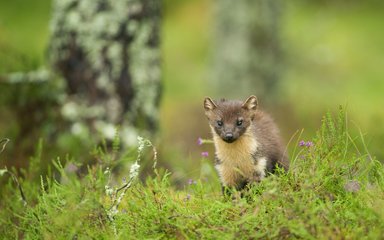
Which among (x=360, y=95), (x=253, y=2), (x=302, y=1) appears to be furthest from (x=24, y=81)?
(x=302, y=1)

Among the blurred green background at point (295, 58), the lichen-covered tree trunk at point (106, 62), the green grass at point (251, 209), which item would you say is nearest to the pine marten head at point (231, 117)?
the green grass at point (251, 209)

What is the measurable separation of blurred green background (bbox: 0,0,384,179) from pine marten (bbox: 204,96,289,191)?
19.5 feet

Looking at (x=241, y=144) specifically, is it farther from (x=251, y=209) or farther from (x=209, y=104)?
(x=251, y=209)

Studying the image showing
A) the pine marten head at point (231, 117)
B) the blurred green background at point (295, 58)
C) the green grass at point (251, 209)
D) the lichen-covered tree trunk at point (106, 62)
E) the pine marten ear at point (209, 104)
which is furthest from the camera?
the blurred green background at point (295, 58)

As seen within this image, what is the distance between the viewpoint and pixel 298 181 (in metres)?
4.39

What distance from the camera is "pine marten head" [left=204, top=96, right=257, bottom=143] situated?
5.76 metres

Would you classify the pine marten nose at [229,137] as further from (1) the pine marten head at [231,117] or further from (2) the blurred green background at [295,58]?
(2) the blurred green background at [295,58]

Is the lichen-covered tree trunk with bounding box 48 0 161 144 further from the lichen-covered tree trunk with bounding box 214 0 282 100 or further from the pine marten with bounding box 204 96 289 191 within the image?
the lichen-covered tree trunk with bounding box 214 0 282 100

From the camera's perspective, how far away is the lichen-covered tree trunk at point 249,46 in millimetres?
14531

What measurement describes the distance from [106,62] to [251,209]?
410cm

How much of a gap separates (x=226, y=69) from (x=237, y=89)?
50 centimetres

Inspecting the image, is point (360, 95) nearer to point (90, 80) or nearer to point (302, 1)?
point (302, 1)

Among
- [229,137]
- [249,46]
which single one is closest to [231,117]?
[229,137]

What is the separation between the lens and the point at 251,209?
423 centimetres
